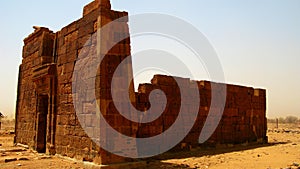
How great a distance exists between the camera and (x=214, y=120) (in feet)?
39.8

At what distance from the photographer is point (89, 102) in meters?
7.23

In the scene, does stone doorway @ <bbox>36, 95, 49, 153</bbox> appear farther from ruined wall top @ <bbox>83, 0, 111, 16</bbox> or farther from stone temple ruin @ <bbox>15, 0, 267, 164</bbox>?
ruined wall top @ <bbox>83, 0, 111, 16</bbox>

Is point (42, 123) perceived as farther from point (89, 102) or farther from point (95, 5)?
point (95, 5)

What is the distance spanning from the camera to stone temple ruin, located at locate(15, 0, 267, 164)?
708 cm

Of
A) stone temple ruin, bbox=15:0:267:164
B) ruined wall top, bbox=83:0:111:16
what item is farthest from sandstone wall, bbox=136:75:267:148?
ruined wall top, bbox=83:0:111:16

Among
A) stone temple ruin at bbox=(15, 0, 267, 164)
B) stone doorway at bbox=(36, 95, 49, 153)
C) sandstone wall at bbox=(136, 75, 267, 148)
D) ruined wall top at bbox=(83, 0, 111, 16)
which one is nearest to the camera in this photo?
stone temple ruin at bbox=(15, 0, 267, 164)

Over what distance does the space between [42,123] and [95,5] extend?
Answer: 459 centimetres

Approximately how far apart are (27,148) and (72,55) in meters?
4.43

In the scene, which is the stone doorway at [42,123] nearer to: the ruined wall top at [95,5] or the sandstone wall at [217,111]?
the sandstone wall at [217,111]

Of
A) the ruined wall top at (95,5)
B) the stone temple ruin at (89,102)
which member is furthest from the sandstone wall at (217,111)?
the ruined wall top at (95,5)

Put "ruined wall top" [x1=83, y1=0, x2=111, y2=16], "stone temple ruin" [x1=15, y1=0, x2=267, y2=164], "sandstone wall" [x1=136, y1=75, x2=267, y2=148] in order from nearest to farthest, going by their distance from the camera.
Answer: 1. "stone temple ruin" [x1=15, y1=0, x2=267, y2=164]
2. "ruined wall top" [x1=83, y1=0, x2=111, y2=16]
3. "sandstone wall" [x1=136, y1=75, x2=267, y2=148]

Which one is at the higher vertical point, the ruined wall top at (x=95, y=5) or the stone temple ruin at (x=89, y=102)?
the ruined wall top at (x=95, y=5)

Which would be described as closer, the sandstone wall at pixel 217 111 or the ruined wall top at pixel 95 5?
the ruined wall top at pixel 95 5

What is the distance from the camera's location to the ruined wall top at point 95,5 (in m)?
7.22
